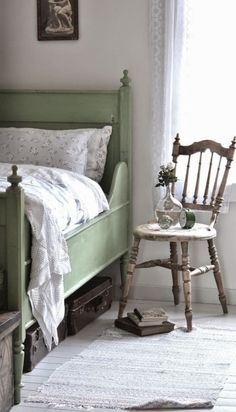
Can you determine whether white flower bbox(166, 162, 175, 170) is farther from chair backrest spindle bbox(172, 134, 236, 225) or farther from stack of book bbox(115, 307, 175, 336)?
stack of book bbox(115, 307, 175, 336)

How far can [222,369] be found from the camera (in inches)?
146

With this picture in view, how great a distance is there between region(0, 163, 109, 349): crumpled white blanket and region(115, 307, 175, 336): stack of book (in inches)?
21.3

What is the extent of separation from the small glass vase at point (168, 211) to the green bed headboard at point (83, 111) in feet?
1.87

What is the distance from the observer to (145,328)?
13.9 feet

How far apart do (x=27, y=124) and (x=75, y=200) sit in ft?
3.76

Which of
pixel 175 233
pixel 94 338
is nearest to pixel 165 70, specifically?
pixel 175 233

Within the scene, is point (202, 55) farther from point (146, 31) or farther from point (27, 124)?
point (27, 124)

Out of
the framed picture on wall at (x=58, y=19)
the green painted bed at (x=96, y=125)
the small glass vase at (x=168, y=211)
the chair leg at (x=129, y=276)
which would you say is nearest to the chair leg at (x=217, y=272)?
the small glass vase at (x=168, y=211)

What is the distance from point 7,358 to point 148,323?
3.85 ft

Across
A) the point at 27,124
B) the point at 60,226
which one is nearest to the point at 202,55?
the point at 27,124

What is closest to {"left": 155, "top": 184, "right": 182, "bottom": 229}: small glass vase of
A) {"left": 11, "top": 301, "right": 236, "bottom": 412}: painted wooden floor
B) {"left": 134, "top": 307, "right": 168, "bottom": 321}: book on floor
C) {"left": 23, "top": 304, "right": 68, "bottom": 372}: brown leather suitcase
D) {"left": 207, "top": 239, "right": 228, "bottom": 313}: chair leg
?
{"left": 207, "top": 239, "right": 228, "bottom": 313}: chair leg

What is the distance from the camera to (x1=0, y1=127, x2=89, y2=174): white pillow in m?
4.61

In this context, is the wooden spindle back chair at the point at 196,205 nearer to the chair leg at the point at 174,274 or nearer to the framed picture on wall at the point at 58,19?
the chair leg at the point at 174,274

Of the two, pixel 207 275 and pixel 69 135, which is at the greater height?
pixel 69 135
